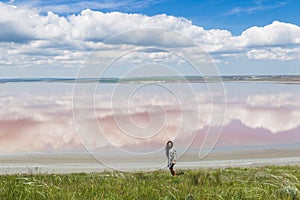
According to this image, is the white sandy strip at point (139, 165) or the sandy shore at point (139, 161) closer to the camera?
the white sandy strip at point (139, 165)

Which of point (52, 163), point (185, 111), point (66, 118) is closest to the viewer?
point (52, 163)

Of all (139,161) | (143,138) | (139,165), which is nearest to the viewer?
(143,138)

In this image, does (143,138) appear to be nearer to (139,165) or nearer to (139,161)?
(139,165)

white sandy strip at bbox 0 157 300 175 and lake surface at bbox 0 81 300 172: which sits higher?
lake surface at bbox 0 81 300 172

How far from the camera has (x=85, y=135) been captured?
24.3 metres

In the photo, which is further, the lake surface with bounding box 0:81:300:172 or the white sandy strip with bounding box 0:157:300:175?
the lake surface with bounding box 0:81:300:172

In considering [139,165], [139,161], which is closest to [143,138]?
[139,165]

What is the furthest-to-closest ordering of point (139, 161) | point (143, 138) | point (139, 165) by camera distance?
point (139, 161) → point (139, 165) → point (143, 138)

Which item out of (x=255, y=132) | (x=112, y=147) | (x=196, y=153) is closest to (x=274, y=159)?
(x=196, y=153)

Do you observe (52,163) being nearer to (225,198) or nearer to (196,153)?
(196,153)

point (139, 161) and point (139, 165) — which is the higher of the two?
point (139, 161)

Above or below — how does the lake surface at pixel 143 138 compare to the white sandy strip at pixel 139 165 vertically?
above

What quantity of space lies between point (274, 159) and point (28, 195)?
77.9ft

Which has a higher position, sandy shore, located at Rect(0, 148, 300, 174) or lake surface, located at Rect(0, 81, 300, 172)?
lake surface, located at Rect(0, 81, 300, 172)
